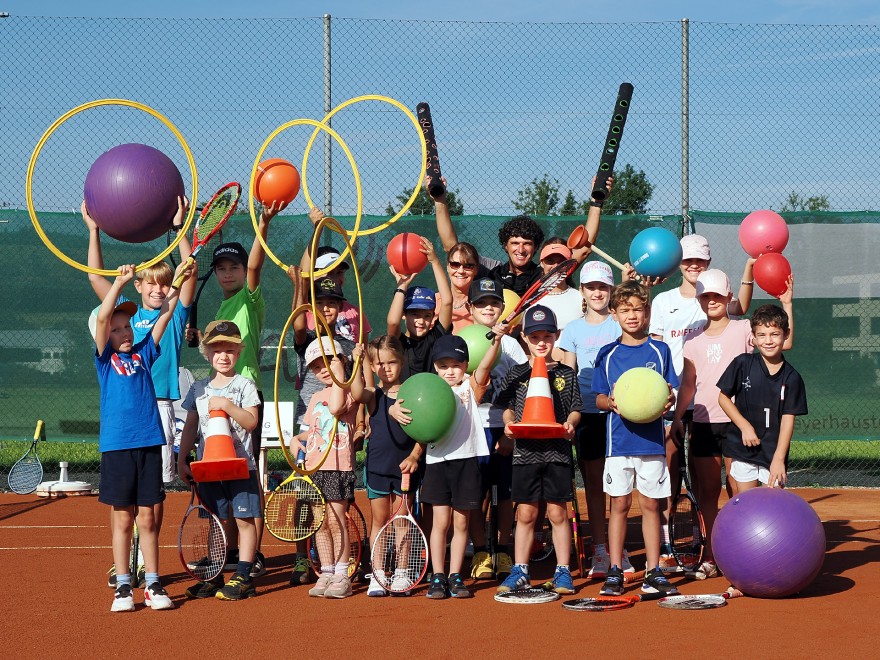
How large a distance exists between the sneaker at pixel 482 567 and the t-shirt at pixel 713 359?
1.50 m

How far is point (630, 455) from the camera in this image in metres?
5.74

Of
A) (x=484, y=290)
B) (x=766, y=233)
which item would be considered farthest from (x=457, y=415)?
(x=766, y=233)

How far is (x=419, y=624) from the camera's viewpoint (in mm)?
5137

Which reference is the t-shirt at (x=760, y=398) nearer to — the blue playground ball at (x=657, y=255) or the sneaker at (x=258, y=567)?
the blue playground ball at (x=657, y=255)

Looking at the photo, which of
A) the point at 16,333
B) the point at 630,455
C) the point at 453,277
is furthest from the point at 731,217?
the point at 16,333

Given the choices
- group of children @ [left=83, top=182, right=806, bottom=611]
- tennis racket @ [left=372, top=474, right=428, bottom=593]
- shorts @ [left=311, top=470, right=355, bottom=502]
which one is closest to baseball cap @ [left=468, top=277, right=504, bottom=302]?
group of children @ [left=83, top=182, right=806, bottom=611]

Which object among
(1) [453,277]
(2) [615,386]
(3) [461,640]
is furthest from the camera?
(1) [453,277]

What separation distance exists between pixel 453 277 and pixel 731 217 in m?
4.08

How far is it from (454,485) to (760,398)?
71.1 inches

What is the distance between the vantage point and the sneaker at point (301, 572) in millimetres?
6227

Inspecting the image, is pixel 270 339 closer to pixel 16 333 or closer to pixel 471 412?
pixel 16 333

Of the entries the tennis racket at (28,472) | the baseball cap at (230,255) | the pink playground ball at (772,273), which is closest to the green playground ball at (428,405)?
the baseball cap at (230,255)

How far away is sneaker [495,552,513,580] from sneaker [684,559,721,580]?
3.36 feet

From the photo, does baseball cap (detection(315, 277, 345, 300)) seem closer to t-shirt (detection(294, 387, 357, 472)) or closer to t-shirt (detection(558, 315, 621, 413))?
t-shirt (detection(294, 387, 357, 472))
